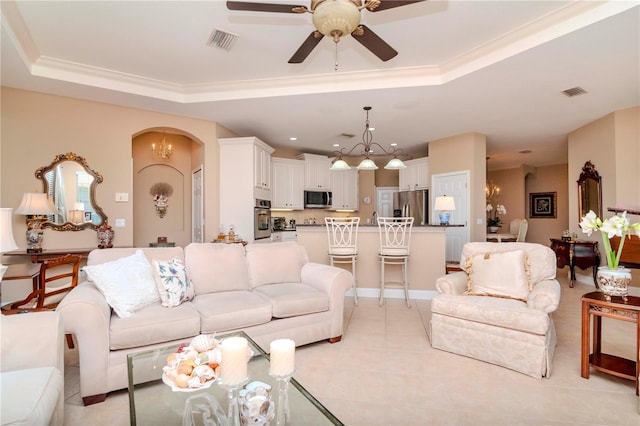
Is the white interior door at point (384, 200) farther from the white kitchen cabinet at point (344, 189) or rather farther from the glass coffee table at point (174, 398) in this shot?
the glass coffee table at point (174, 398)

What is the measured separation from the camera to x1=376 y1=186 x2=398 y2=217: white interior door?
8688mm

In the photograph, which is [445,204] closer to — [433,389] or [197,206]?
[433,389]

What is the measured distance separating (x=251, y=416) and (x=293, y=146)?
6.50 meters

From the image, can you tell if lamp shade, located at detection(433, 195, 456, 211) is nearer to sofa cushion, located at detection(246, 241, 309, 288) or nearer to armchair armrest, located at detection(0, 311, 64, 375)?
sofa cushion, located at detection(246, 241, 309, 288)

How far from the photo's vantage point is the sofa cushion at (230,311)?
243 cm

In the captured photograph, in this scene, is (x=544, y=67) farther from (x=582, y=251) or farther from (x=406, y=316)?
(x=582, y=251)

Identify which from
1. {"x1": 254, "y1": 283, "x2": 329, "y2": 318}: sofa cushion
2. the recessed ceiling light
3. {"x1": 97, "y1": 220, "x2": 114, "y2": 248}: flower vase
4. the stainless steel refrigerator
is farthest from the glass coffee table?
the stainless steel refrigerator

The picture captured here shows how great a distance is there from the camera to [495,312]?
2.52m

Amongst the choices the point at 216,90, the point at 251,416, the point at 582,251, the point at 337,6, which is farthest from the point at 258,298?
the point at 582,251

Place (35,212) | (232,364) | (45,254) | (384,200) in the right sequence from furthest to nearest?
(384,200)
(45,254)
(35,212)
(232,364)

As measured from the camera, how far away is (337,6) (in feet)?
6.22

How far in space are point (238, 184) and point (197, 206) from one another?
3.22 feet

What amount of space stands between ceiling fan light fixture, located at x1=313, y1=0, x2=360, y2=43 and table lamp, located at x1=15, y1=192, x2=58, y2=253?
3.87 metres

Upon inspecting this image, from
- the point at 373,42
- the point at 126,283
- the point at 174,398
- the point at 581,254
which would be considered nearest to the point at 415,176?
the point at 581,254
